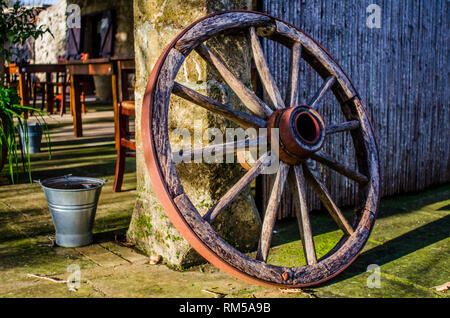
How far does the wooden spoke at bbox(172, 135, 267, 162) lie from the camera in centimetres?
234

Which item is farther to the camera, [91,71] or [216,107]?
[91,71]

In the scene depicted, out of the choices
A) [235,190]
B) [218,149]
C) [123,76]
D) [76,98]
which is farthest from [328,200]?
[76,98]

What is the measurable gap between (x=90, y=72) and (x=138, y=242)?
156 inches

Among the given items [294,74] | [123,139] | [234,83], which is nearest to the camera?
[234,83]

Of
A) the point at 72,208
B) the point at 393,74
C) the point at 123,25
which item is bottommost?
the point at 72,208

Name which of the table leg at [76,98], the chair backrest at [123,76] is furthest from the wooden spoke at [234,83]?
the table leg at [76,98]

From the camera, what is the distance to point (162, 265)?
9.02 ft

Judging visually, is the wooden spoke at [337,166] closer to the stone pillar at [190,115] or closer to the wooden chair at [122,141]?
the stone pillar at [190,115]

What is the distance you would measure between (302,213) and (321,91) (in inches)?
32.4

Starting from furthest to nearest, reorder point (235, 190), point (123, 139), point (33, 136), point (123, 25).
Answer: point (123, 25) < point (33, 136) < point (123, 139) < point (235, 190)

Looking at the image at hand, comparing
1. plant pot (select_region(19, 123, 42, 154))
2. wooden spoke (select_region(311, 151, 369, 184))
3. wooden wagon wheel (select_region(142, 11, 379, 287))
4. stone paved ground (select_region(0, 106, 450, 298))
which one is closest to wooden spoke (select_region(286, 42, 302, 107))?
wooden wagon wheel (select_region(142, 11, 379, 287))

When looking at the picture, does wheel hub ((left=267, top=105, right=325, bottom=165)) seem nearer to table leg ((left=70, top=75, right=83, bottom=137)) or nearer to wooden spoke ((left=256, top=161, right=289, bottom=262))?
wooden spoke ((left=256, top=161, right=289, bottom=262))

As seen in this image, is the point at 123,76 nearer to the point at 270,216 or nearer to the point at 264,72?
the point at 264,72

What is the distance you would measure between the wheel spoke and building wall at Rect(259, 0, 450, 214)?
1016 mm
